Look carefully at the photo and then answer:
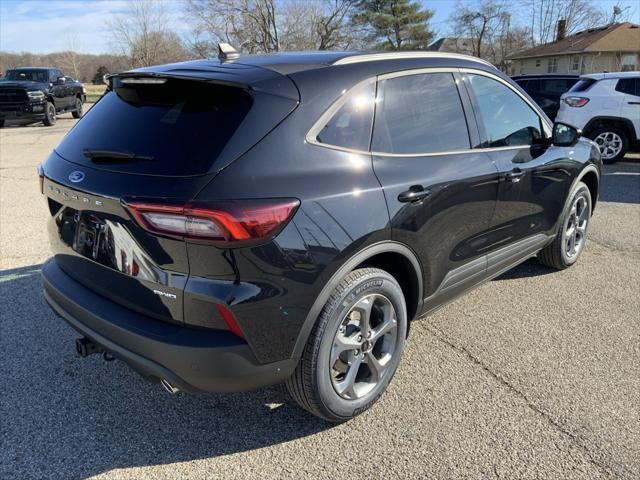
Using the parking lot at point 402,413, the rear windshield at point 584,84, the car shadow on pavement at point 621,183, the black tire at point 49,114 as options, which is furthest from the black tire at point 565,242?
the black tire at point 49,114

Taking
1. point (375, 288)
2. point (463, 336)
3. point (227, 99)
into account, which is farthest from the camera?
point (463, 336)

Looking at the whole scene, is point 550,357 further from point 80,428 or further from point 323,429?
point 80,428

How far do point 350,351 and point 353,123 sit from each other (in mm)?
1152

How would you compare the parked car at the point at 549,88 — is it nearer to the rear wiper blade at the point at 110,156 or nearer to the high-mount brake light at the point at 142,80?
the high-mount brake light at the point at 142,80

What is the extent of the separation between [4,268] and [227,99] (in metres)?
3.55

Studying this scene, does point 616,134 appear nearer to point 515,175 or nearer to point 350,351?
point 515,175

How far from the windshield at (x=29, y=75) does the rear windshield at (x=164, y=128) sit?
63.8ft

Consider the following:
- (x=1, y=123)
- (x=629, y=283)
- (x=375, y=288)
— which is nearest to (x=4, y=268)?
(x=375, y=288)

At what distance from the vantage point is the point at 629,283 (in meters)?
4.57

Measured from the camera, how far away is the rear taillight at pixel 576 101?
34.7 ft

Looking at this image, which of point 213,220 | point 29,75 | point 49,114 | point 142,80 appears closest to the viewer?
point 213,220

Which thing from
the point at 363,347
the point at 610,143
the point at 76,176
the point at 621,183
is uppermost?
the point at 76,176

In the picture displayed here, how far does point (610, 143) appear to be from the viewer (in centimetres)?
1072

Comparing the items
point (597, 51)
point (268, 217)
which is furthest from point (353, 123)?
point (597, 51)
